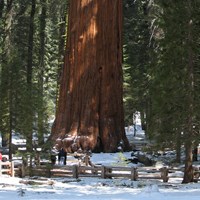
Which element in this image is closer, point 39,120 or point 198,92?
point 198,92

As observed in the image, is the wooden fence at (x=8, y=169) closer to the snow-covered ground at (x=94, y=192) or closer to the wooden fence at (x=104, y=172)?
the wooden fence at (x=104, y=172)

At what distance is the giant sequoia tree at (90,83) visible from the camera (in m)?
22.9

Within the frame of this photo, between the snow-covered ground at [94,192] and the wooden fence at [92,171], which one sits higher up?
the wooden fence at [92,171]

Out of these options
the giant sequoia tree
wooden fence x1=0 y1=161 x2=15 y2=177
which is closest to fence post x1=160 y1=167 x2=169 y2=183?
wooden fence x1=0 y1=161 x2=15 y2=177

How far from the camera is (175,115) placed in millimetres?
15773

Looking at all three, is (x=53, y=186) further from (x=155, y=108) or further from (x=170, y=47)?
(x=170, y=47)

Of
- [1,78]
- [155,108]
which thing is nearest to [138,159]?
[155,108]

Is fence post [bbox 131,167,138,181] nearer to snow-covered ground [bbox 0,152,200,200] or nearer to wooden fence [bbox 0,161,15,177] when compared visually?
snow-covered ground [bbox 0,152,200,200]

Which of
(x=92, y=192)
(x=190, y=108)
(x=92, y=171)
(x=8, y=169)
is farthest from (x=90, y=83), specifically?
(x=92, y=192)

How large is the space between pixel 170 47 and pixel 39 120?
8.30 meters

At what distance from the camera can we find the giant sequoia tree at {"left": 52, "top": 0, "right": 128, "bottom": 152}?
75.2ft

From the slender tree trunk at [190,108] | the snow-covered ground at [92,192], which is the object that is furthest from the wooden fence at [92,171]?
the snow-covered ground at [92,192]

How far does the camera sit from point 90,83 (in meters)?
23.2

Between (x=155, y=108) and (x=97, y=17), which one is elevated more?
(x=97, y=17)
